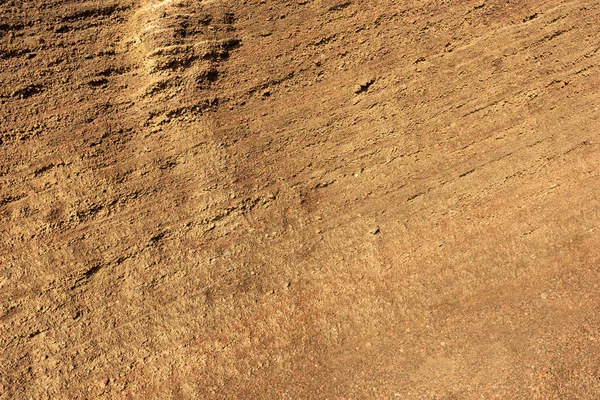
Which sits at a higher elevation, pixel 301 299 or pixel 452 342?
pixel 301 299

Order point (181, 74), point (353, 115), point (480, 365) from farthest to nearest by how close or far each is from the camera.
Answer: point (353, 115)
point (181, 74)
point (480, 365)

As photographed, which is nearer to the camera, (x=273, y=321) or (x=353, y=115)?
(x=273, y=321)

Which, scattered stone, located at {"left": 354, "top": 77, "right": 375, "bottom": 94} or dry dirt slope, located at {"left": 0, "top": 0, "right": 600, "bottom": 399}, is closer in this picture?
dry dirt slope, located at {"left": 0, "top": 0, "right": 600, "bottom": 399}

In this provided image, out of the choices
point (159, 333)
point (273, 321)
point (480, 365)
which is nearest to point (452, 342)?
point (480, 365)

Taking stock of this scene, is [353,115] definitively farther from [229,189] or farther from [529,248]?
[529,248]

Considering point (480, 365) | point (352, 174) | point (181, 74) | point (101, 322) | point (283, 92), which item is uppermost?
point (181, 74)

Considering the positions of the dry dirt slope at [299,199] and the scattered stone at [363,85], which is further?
the scattered stone at [363,85]

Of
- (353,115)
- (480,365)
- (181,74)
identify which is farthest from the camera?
(353,115)

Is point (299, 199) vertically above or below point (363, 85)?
below
